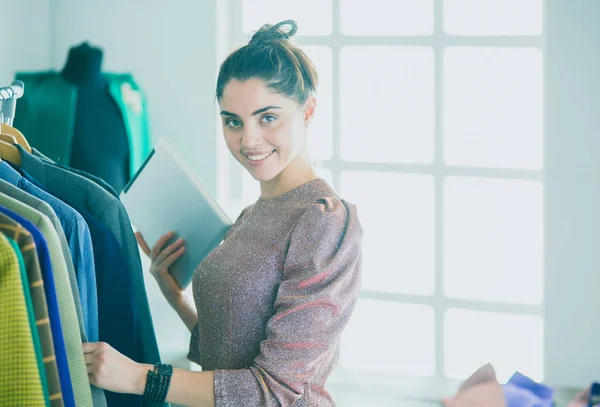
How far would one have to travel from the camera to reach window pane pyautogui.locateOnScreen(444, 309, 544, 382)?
243 centimetres

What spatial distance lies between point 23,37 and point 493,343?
1.76 metres

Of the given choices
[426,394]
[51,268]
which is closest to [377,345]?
[426,394]

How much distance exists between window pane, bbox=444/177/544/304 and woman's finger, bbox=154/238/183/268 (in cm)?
99

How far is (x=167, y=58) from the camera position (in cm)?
256

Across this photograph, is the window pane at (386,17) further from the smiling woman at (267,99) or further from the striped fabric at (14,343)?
the striped fabric at (14,343)

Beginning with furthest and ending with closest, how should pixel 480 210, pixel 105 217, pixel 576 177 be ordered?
pixel 480 210 < pixel 576 177 < pixel 105 217

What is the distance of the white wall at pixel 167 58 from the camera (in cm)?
251

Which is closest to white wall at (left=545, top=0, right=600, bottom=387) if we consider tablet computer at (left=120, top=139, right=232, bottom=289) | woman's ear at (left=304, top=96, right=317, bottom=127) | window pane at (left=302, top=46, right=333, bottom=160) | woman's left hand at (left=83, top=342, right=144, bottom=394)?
window pane at (left=302, top=46, right=333, bottom=160)

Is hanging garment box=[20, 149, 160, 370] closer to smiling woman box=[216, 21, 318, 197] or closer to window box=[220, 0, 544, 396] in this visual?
smiling woman box=[216, 21, 318, 197]

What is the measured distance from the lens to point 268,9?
8.63ft

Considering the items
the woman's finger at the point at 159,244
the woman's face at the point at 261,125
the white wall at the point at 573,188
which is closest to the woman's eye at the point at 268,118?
the woman's face at the point at 261,125

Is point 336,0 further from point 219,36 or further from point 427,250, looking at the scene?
point 427,250

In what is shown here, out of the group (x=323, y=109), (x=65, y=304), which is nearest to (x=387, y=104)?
(x=323, y=109)

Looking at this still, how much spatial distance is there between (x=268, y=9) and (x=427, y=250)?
94 centimetres
